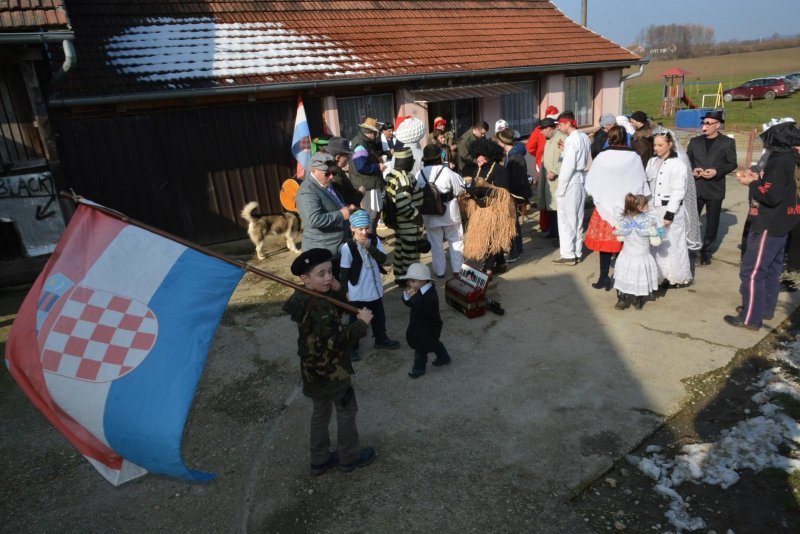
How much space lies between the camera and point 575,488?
3.38 m

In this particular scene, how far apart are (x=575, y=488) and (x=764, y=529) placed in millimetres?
1032

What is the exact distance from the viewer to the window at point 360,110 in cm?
1022

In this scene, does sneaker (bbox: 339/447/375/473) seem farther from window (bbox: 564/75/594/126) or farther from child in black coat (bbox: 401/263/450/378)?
window (bbox: 564/75/594/126)

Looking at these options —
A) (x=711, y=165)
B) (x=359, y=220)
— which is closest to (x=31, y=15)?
(x=359, y=220)

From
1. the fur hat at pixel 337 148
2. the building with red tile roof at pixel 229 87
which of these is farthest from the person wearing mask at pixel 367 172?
the building with red tile roof at pixel 229 87

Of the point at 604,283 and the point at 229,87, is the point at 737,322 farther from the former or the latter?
the point at 229,87

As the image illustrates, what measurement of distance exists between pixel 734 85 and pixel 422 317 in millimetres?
40764

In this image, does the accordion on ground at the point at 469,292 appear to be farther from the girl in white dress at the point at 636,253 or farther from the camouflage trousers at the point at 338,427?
the camouflage trousers at the point at 338,427

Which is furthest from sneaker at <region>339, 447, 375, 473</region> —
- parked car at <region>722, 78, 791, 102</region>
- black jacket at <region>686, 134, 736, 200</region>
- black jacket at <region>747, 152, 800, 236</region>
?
parked car at <region>722, 78, 791, 102</region>

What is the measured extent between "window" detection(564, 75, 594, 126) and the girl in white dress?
883cm

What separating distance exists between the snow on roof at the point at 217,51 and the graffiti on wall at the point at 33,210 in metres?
2.30

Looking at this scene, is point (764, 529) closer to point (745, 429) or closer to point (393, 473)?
point (745, 429)

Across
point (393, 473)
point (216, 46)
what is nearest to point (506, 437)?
point (393, 473)

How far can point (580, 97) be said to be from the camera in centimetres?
1395
